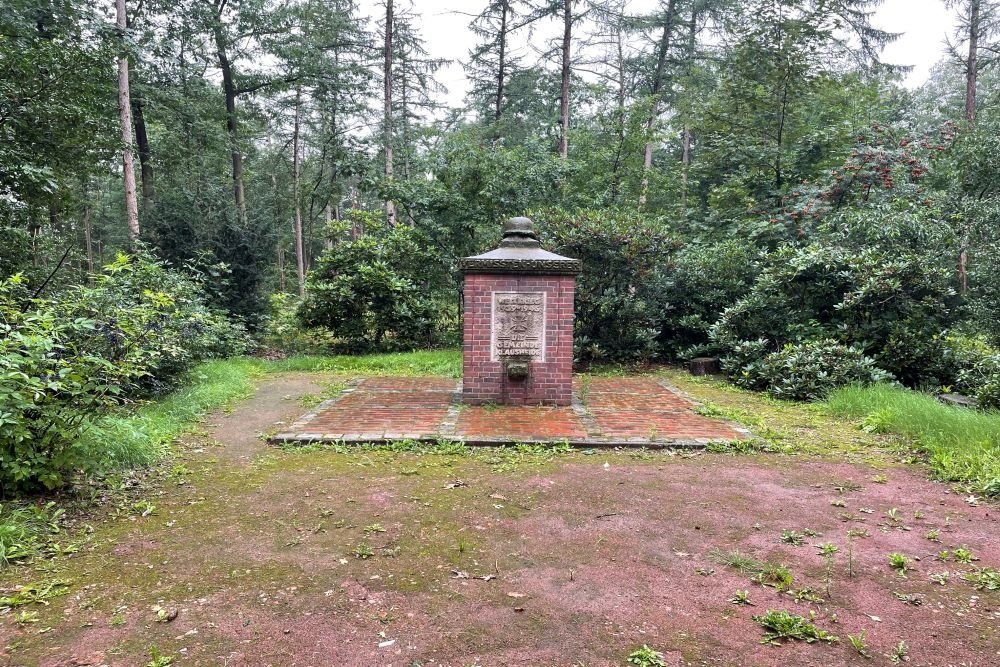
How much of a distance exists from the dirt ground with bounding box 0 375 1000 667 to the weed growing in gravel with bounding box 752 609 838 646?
0.04 metres

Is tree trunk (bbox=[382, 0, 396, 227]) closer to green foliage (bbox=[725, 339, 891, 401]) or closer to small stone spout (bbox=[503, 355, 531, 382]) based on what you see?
small stone spout (bbox=[503, 355, 531, 382])

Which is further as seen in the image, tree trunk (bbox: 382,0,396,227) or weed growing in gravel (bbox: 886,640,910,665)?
tree trunk (bbox: 382,0,396,227)

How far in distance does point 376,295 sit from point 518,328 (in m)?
4.59

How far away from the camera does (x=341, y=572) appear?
7.91 ft

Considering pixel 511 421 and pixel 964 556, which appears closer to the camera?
pixel 964 556

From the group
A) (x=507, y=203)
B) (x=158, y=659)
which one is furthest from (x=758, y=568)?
(x=507, y=203)

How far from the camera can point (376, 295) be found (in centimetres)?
970

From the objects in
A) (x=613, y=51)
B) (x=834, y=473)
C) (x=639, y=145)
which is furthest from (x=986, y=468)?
(x=613, y=51)

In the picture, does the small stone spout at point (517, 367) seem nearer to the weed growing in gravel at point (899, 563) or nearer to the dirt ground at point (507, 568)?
the dirt ground at point (507, 568)

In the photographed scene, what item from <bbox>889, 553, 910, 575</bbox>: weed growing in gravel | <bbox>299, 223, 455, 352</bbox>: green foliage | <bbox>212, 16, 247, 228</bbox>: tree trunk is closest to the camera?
<bbox>889, 553, 910, 575</bbox>: weed growing in gravel

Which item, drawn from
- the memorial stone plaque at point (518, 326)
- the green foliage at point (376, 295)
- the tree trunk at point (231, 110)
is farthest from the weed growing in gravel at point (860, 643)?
the tree trunk at point (231, 110)

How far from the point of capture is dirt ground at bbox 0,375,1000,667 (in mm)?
1912

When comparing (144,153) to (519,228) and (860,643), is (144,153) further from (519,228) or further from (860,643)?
(860,643)

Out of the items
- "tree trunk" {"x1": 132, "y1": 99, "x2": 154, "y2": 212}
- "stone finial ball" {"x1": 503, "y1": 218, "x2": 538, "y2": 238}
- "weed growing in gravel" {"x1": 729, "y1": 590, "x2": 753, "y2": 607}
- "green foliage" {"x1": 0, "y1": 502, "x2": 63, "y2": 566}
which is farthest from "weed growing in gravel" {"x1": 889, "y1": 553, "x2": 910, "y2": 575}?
"tree trunk" {"x1": 132, "y1": 99, "x2": 154, "y2": 212}
